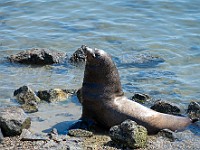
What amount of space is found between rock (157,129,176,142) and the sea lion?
163mm

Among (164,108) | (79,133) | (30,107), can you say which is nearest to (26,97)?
(30,107)

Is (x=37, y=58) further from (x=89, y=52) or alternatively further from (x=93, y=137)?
(x=93, y=137)

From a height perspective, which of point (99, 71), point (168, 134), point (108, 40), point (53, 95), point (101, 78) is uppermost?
point (99, 71)

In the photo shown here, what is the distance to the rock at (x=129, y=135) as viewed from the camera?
7887 millimetres

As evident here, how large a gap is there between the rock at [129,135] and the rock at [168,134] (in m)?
0.64

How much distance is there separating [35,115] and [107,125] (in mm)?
1259

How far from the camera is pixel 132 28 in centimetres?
1545

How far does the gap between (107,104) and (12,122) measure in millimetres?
1631

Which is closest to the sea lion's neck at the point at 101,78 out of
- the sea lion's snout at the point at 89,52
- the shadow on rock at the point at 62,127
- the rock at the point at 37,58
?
the sea lion's snout at the point at 89,52

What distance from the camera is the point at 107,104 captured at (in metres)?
8.90

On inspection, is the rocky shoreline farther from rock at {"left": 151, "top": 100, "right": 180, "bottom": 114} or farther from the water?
the water

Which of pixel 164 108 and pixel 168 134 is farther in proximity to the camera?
pixel 164 108

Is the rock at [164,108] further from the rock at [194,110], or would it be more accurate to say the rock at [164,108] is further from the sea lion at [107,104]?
the sea lion at [107,104]

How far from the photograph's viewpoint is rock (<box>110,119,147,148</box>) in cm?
789
